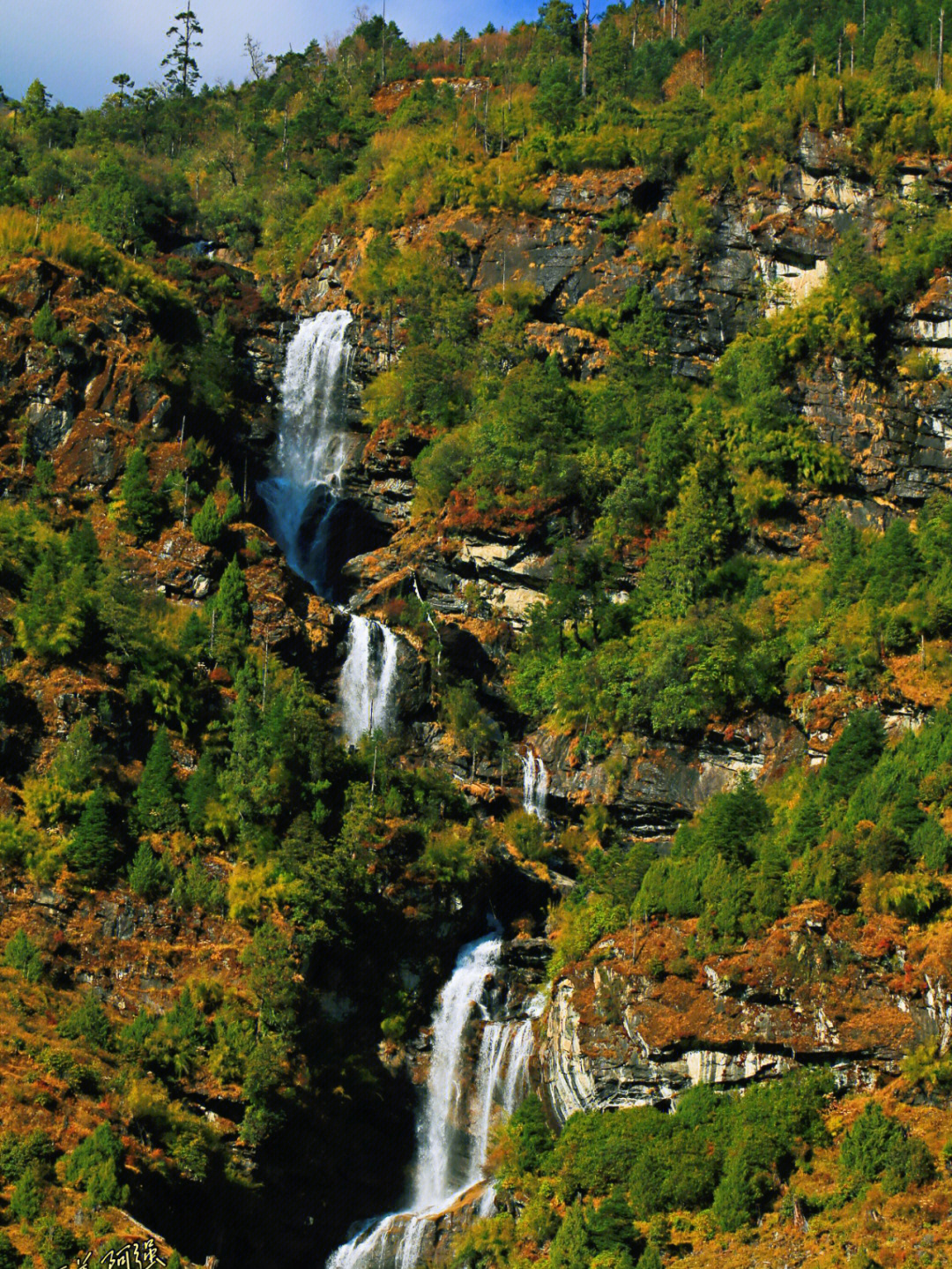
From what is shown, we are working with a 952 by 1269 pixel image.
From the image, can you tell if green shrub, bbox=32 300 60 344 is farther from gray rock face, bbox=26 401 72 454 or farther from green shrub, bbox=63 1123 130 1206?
green shrub, bbox=63 1123 130 1206

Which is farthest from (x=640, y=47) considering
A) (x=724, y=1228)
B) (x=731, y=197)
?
(x=724, y=1228)

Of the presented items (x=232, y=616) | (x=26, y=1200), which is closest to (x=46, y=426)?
(x=232, y=616)

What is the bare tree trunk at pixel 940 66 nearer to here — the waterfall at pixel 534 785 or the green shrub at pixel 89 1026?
the waterfall at pixel 534 785

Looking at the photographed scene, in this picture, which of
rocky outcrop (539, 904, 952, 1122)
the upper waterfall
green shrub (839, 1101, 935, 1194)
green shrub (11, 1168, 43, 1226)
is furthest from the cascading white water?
green shrub (839, 1101, 935, 1194)

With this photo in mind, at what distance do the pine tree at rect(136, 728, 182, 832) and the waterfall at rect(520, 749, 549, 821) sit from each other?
1539 centimetres

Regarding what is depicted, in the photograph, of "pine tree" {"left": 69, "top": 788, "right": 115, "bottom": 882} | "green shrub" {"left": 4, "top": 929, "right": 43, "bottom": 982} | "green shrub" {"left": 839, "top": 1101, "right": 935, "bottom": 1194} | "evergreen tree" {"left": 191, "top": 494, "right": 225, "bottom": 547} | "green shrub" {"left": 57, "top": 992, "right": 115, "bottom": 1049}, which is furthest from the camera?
"evergreen tree" {"left": 191, "top": 494, "right": 225, "bottom": 547}

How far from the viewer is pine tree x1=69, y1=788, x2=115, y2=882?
4888 cm

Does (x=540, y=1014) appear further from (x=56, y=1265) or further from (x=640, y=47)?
(x=640, y=47)

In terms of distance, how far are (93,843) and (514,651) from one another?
888 inches

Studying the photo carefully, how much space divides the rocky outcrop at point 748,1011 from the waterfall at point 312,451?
21083 millimetres

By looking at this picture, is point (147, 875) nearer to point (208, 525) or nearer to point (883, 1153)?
point (208, 525)

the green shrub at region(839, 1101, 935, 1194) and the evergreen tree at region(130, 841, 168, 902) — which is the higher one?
the evergreen tree at region(130, 841, 168, 902)

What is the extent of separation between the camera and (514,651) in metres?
65.7

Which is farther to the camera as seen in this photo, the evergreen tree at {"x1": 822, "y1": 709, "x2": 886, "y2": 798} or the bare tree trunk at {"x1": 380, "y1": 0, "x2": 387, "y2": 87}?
the bare tree trunk at {"x1": 380, "y1": 0, "x2": 387, "y2": 87}
